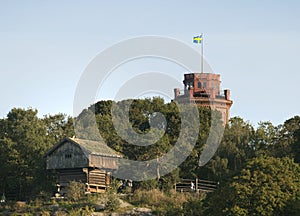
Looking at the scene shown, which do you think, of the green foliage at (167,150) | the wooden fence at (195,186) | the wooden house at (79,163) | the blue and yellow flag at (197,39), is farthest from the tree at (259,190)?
the blue and yellow flag at (197,39)

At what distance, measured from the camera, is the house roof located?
2595 inches

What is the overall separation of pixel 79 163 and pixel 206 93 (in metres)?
32.9

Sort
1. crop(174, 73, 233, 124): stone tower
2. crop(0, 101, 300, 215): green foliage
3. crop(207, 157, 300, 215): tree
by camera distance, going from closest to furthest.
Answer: crop(207, 157, 300, 215): tree < crop(0, 101, 300, 215): green foliage < crop(174, 73, 233, 124): stone tower

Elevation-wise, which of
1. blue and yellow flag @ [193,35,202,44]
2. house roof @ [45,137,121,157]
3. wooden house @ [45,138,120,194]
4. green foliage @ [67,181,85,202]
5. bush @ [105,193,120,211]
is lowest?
bush @ [105,193,120,211]

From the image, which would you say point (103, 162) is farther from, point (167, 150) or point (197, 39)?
point (197, 39)

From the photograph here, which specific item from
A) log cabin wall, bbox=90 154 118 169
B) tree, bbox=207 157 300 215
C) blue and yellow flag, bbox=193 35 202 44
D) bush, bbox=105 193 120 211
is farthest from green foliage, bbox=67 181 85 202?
blue and yellow flag, bbox=193 35 202 44

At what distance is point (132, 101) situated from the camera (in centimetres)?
8056

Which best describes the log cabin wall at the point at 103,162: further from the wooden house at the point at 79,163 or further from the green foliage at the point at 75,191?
the green foliage at the point at 75,191

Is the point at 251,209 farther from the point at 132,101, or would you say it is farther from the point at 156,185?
the point at 132,101

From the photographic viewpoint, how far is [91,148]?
66438 mm

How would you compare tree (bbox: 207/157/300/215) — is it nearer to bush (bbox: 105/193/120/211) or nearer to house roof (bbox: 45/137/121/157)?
bush (bbox: 105/193/120/211)

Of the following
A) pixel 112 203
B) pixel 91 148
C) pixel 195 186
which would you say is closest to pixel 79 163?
pixel 91 148

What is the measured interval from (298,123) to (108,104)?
19825mm

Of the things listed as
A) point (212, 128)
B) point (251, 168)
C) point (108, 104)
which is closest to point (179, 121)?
point (212, 128)
